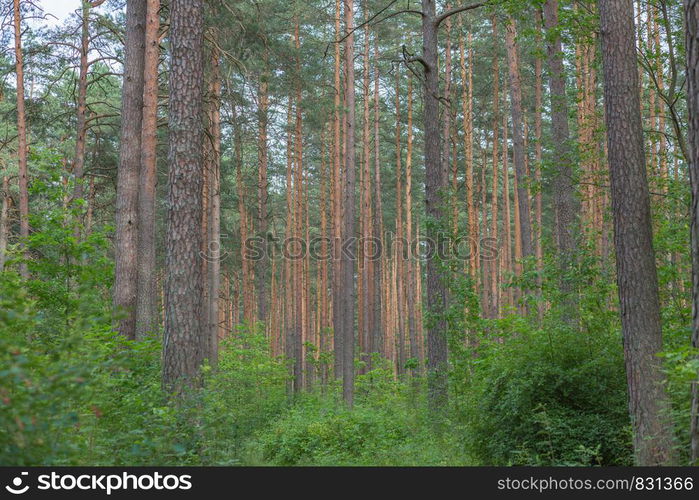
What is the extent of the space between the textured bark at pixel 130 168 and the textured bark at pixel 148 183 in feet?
0.35

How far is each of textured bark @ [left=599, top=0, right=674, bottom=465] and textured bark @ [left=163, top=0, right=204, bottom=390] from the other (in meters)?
5.08

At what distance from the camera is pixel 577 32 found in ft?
32.7

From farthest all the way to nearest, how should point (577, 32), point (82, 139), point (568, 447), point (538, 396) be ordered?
point (82, 139) → point (577, 32) → point (538, 396) → point (568, 447)

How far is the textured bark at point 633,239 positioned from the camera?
6547mm

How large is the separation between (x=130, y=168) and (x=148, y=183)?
442 mm

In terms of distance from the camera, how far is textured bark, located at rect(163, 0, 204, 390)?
7699mm

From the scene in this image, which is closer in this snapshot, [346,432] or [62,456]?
[62,456]

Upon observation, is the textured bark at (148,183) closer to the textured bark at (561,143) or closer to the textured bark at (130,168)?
the textured bark at (130,168)

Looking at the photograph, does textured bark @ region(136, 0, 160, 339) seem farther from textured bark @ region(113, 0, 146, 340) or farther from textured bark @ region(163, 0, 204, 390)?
textured bark @ region(163, 0, 204, 390)

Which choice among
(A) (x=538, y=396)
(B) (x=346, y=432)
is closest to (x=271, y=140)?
(B) (x=346, y=432)

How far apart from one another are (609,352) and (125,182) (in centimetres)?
916

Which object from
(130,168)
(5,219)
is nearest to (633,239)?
(130,168)
